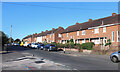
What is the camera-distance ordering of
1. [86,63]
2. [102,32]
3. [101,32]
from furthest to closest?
[101,32], [102,32], [86,63]

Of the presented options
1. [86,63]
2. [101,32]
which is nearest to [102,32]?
[101,32]

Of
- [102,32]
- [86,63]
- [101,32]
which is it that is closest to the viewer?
[86,63]

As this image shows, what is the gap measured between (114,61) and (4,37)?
2391cm

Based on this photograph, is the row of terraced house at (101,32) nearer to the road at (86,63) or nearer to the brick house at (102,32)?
the brick house at (102,32)

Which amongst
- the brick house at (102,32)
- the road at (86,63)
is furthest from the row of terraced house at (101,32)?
the road at (86,63)

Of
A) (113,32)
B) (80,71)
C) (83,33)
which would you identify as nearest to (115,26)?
(113,32)

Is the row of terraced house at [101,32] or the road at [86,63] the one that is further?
the row of terraced house at [101,32]

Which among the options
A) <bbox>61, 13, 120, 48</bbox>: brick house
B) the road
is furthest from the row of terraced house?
the road

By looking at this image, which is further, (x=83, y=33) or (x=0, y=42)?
(x=83, y=33)

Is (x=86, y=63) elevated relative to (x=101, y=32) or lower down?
lower down

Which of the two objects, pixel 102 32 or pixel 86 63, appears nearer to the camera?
pixel 86 63

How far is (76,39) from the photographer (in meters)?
42.2

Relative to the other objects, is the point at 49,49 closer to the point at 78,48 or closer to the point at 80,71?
the point at 78,48

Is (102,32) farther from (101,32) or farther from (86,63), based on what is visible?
(86,63)
